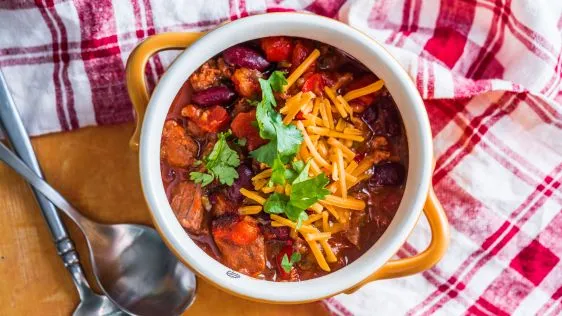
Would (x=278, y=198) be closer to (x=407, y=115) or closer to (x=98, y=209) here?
(x=407, y=115)

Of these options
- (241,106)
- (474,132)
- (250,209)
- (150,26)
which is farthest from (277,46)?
(474,132)

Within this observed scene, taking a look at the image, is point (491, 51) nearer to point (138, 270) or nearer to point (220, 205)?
point (220, 205)

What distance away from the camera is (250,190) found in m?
1.73

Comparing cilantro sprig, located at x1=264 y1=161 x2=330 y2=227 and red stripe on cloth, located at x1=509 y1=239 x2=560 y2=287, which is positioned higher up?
cilantro sprig, located at x1=264 y1=161 x2=330 y2=227

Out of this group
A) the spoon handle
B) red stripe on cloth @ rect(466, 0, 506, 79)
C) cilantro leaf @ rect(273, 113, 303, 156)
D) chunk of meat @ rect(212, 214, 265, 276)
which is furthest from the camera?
red stripe on cloth @ rect(466, 0, 506, 79)

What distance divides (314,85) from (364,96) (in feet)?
0.41

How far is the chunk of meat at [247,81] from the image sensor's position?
1718 millimetres

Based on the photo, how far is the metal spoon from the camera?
2025 millimetres

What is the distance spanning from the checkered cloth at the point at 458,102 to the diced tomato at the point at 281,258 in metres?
0.36

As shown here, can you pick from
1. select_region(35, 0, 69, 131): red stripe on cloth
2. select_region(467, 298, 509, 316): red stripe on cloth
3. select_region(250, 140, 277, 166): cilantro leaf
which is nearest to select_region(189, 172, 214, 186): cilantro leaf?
select_region(250, 140, 277, 166): cilantro leaf

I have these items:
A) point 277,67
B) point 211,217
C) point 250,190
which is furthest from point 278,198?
point 277,67

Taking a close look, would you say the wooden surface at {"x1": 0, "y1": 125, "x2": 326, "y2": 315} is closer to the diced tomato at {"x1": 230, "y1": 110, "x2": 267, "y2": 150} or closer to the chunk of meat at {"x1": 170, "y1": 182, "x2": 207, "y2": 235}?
the chunk of meat at {"x1": 170, "y1": 182, "x2": 207, "y2": 235}

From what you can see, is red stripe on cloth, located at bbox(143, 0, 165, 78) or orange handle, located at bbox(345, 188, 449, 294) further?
red stripe on cloth, located at bbox(143, 0, 165, 78)

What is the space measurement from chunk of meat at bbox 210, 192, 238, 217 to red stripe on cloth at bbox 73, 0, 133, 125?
1.57 feet
